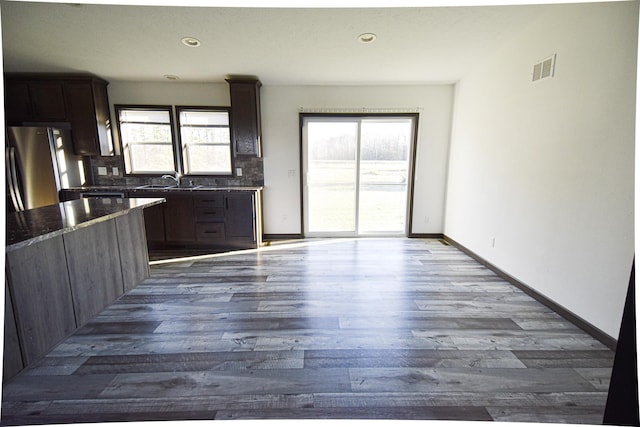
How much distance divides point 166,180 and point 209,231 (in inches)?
45.4

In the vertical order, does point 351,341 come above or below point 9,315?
below

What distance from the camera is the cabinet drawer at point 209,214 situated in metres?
3.72

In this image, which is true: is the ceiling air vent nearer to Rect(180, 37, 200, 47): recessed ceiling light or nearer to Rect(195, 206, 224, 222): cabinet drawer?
Rect(180, 37, 200, 47): recessed ceiling light

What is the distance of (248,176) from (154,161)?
4.80 feet

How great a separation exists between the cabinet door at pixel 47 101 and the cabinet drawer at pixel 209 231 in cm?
239

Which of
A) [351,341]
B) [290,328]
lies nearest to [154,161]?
[290,328]

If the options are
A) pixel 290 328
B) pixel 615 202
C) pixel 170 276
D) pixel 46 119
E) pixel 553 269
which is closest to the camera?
pixel 615 202

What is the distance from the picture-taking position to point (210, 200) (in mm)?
3703

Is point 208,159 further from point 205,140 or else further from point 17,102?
Answer: point 17,102

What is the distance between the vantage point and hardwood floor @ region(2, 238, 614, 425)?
1352mm

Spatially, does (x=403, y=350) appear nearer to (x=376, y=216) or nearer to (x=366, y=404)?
(x=366, y=404)

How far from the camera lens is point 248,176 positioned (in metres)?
4.17

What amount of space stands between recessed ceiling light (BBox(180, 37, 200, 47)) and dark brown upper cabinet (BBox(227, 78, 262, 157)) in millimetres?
987

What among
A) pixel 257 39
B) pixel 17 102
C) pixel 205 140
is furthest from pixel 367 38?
pixel 17 102
